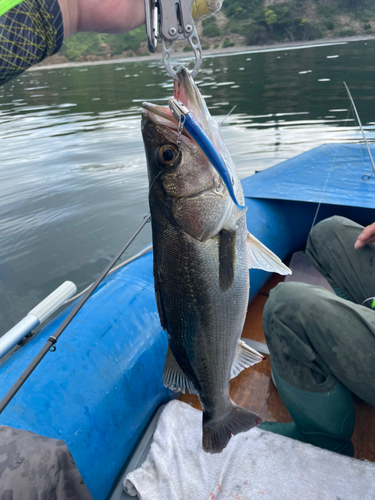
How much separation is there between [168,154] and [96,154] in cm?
1017

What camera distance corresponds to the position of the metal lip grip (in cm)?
134

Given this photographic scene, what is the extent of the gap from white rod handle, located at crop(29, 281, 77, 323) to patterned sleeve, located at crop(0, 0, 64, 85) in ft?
4.75

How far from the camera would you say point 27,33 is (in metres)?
1.23

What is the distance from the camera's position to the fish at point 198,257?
1.36 meters

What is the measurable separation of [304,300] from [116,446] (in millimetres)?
1395

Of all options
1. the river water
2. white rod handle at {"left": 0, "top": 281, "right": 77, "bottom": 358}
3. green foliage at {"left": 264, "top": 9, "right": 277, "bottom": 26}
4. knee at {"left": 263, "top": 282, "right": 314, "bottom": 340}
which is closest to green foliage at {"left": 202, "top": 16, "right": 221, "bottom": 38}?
green foliage at {"left": 264, "top": 9, "right": 277, "bottom": 26}

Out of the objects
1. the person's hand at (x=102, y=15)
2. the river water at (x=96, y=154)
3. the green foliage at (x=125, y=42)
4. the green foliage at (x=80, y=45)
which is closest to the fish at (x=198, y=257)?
the person's hand at (x=102, y=15)

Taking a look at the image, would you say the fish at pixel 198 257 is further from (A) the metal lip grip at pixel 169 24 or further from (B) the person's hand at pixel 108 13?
(B) the person's hand at pixel 108 13

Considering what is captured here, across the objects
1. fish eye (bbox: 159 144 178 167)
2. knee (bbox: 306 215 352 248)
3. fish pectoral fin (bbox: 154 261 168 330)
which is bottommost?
knee (bbox: 306 215 352 248)

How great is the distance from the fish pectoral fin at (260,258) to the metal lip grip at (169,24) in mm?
720

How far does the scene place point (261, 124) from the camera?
13.0m

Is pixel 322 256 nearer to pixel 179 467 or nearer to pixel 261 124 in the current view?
pixel 179 467

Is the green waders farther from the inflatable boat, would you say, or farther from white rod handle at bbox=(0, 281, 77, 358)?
white rod handle at bbox=(0, 281, 77, 358)

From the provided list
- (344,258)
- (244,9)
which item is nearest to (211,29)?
(244,9)
